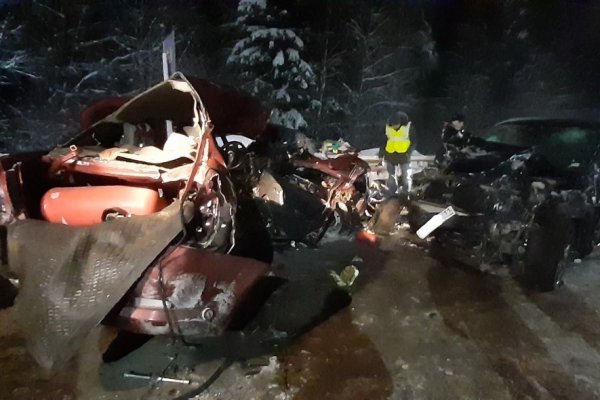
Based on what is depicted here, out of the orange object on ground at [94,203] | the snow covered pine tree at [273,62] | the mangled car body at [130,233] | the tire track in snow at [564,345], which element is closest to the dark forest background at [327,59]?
the snow covered pine tree at [273,62]

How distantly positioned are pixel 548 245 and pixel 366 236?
2379 mm

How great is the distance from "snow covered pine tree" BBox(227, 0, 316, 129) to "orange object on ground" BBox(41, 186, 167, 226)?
8.60 metres

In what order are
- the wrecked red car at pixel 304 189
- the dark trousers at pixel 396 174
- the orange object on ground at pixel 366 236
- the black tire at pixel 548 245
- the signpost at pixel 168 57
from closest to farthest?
the black tire at pixel 548 245 → the wrecked red car at pixel 304 189 → the signpost at pixel 168 57 → the orange object on ground at pixel 366 236 → the dark trousers at pixel 396 174

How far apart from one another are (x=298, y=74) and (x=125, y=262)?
9.59 metres

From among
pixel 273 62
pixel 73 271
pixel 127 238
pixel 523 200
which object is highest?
pixel 273 62

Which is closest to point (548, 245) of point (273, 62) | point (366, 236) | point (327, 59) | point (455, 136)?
point (366, 236)

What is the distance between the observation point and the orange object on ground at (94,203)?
9.47 feet

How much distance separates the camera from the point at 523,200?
15.2 ft

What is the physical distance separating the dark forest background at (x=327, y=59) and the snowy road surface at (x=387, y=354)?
690cm

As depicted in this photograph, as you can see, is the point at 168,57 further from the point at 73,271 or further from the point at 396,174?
the point at 396,174

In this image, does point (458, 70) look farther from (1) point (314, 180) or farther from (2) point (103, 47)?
(2) point (103, 47)

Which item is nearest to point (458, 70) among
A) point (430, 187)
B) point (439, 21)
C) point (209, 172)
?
point (439, 21)

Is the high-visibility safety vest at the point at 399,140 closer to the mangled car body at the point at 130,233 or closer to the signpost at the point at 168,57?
the signpost at the point at 168,57

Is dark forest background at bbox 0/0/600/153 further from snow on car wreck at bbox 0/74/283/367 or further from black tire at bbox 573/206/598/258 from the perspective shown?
snow on car wreck at bbox 0/74/283/367
